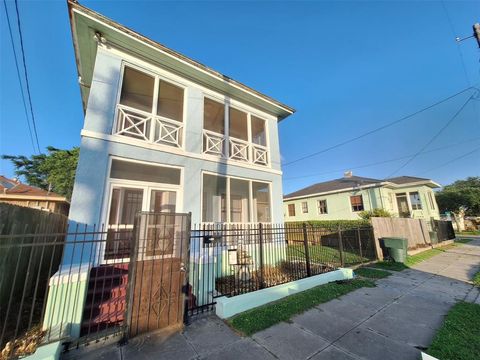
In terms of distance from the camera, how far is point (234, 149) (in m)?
8.97

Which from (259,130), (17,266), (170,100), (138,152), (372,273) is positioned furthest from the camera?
(259,130)

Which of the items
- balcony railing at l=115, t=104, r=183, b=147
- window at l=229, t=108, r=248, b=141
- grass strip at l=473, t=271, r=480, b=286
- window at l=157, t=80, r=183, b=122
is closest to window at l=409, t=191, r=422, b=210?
grass strip at l=473, t=271, r=480, b=286

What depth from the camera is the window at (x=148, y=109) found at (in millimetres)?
6293

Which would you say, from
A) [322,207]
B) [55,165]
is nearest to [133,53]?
[322,207]

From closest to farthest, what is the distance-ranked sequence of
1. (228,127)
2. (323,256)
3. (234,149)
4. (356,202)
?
1. (228,127)
2. (234,149)
3. (323,256)
4. (356,202)

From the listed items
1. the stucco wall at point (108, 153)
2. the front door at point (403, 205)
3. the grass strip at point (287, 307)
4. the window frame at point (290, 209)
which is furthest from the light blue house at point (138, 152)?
the front door at point (403, 205)

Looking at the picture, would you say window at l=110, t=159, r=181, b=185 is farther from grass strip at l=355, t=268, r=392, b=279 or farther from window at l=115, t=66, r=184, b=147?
grass strip at l=355, t=268, r=392, b=279

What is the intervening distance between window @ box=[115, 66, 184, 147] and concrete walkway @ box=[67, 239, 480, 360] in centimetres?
542

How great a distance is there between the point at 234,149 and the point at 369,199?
590 inches

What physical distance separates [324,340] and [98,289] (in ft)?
15.5

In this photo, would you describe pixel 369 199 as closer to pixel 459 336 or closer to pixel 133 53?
pixel 459 336

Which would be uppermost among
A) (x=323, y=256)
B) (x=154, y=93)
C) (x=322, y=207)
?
(x=154, y=93)

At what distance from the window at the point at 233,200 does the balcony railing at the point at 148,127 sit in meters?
2.06

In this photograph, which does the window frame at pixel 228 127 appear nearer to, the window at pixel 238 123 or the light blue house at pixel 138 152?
the light blue house at pixel 138 152
